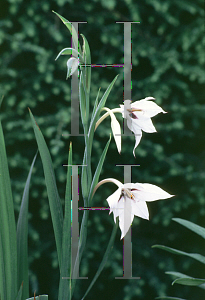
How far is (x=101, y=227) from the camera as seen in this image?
128 centimetres

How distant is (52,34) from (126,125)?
602 millimetres

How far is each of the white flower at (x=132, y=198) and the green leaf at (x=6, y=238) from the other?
288 mm

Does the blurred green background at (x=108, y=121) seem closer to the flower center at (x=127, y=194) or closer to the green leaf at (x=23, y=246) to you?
the green leaf at (x=23, y=246)

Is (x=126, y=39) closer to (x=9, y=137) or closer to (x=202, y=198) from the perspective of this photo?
(x=9, y=137)

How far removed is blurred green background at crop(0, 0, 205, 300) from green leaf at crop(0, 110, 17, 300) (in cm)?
39

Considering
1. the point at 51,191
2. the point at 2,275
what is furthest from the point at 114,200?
the point at 2,275

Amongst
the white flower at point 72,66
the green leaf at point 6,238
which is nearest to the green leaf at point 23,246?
the green leaf at point 6,238

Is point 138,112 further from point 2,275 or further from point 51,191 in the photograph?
point 2,275

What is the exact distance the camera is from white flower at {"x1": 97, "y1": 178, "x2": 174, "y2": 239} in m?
0.86

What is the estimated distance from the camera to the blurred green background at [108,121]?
4.13 feet

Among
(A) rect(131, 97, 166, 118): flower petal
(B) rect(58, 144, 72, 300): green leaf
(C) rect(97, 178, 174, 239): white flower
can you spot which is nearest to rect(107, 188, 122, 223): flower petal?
(C) rect(97, 178, 174, 239): white flower

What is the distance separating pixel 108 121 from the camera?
130cm

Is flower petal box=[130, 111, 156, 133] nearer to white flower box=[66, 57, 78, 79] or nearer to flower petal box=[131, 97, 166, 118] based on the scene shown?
flower petal box=[131, 97, 166, 118]

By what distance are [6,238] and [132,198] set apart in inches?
15.9
